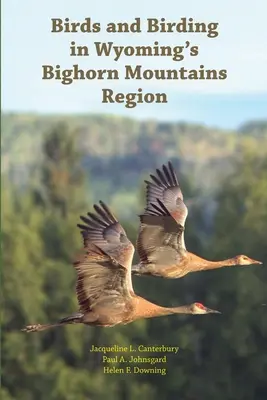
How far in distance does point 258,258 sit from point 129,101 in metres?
2.21

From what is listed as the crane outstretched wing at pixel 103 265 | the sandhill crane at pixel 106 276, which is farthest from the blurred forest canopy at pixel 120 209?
the crane outstretched wing at pixel 103 265

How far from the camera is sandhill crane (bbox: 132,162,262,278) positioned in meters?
6.20

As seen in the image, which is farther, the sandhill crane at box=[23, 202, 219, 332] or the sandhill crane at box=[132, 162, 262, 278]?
the sandhill crane at box=[132, 162, 262, 278]

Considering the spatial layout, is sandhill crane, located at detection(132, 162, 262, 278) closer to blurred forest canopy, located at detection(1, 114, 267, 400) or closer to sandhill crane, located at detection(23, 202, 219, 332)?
sandhill crane, located at detection(23, 202, 219, 332)

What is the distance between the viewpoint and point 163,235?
244 inches

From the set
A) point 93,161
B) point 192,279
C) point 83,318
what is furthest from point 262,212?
point 83,318

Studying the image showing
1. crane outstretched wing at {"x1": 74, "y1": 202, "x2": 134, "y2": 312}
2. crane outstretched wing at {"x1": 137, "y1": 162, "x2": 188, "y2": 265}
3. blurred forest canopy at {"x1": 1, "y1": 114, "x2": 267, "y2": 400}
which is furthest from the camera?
blurred forest canopy at {"x1": 1, "y1": 114, "x2": 267, "y2": 400}

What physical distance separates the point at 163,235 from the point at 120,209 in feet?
6.94

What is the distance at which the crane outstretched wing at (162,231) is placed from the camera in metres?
6.20

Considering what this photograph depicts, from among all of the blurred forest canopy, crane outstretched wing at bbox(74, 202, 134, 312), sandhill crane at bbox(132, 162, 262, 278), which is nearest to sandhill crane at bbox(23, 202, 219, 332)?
crane outstretched wing at bbox(74, 202, 134, 312)

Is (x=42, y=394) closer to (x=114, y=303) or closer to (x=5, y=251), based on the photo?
(x=5, y=251)

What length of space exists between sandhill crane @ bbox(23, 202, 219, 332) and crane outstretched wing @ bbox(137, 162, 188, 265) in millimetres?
306

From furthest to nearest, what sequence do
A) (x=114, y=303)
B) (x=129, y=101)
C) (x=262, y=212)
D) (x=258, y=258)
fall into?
(x=262, y=212) → (x=258, y=258) → (x=129, y=101) → (x=114, y=303)

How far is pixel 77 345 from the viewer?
9273mm
